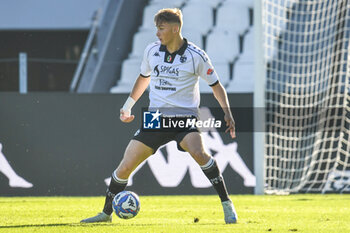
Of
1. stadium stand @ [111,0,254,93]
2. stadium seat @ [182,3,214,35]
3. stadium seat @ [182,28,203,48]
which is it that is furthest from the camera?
stadium seat @ [182,3,214,35]

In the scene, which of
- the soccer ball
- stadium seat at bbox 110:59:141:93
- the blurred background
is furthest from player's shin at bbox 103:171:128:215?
stadium seat at bbox 110:59:141:93

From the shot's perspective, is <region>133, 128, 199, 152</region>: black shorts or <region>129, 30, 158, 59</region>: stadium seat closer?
<region>133, 128, 199, 152</region>: black shorts

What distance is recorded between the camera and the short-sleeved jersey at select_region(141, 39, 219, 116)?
21.4 feet

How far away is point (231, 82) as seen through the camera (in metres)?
13.4

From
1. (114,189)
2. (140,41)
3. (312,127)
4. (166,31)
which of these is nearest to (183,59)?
(166,31)

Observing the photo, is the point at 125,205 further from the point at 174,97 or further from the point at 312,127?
the point at 312,127

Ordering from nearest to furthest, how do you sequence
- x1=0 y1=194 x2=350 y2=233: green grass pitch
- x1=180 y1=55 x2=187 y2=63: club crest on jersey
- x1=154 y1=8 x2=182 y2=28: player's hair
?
1. x1=0 y1=194 x2=350 y2=233: green grass pitch
2. x1=154 y1=8 x2=182 y2=28: player's hair
3. x1=180 y1=55 x2=187 y2=63: club crest on jersey

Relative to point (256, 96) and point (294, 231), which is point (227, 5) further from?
point (294, 231)

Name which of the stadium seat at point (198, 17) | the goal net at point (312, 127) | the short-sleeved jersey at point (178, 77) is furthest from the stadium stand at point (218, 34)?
the short-sleeved jersey at point (178, 77)

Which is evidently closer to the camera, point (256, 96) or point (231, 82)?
point (256, 96)

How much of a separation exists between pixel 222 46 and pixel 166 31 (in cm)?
776

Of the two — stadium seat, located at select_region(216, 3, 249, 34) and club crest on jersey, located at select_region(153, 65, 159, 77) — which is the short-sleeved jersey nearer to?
club crest on jersey, located at select_region(153, 65, 159, 77)

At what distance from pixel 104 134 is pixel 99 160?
1.08 feet

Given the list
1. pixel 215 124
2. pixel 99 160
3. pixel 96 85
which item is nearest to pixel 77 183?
pixel 99 160
